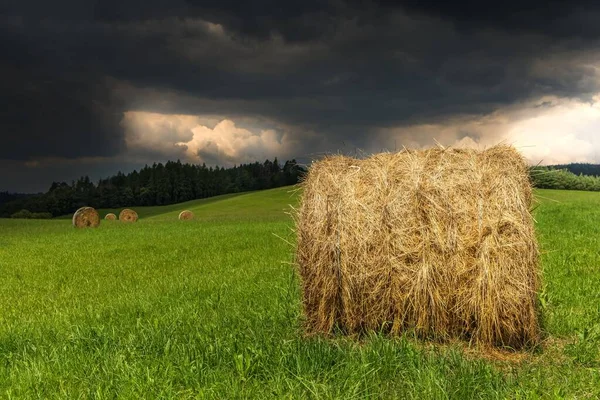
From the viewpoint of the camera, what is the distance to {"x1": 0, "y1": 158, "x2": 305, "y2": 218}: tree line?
369 feet

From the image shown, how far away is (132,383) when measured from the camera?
605cm

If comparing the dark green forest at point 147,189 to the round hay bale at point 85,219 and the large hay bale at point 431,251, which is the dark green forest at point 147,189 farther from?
the large hay bale at point 431,251

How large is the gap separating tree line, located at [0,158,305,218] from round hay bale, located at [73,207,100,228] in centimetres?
7038

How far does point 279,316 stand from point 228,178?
122m

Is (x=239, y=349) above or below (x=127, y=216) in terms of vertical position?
above

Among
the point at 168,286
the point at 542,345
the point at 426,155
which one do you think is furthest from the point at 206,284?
the point at 542,345

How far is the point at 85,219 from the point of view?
39500 millimetres

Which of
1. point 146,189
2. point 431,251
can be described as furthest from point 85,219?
point 146,189

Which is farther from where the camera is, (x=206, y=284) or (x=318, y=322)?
(x=206, y=284)

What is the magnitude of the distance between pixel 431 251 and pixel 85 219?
36.4 metres

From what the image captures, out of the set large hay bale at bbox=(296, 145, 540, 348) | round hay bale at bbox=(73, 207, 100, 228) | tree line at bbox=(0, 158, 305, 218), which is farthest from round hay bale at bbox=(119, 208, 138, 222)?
tree line at bbox=(0, 158, 305, 218)

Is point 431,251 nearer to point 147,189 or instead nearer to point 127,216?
point 127,216

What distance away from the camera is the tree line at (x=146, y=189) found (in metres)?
112

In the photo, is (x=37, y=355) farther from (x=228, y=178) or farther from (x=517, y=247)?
(x=228, y=178)
